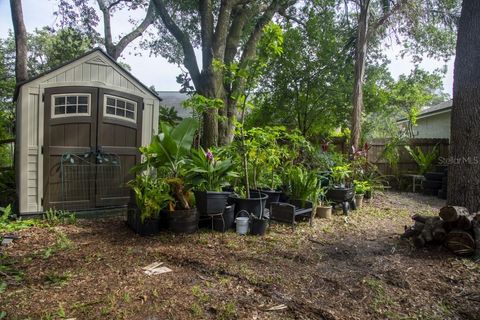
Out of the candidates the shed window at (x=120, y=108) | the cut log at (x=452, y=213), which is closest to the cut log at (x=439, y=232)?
the cut log at (x=452, y=213)

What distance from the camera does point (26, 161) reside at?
Result: 4.62 metres

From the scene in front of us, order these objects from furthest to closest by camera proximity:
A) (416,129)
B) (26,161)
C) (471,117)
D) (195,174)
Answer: (416,129) → (26,161) → (195,174) → (471,117)

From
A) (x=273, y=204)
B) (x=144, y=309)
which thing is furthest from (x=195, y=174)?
(x=144, y=309)

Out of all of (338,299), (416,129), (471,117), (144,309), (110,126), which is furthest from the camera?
(416,129)

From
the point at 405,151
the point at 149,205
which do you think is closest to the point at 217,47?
the point at 149,205

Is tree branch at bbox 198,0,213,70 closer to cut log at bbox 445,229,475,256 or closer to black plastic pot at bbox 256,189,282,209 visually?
black plastic pot at bbox 256,189,282,209

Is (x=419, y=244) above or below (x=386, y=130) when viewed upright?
below

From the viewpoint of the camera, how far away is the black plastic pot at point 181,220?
4133 mm

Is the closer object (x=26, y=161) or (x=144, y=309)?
(x=144, y=309)

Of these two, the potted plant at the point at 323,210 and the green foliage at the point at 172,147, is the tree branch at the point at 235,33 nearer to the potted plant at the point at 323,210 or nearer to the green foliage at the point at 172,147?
the green foliage at the point at 172,147

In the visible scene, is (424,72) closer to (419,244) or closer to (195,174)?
(419,244)

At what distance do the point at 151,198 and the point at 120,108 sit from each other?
6.81ft

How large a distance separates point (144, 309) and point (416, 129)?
1622cm

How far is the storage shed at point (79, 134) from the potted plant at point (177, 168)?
1.17 m
